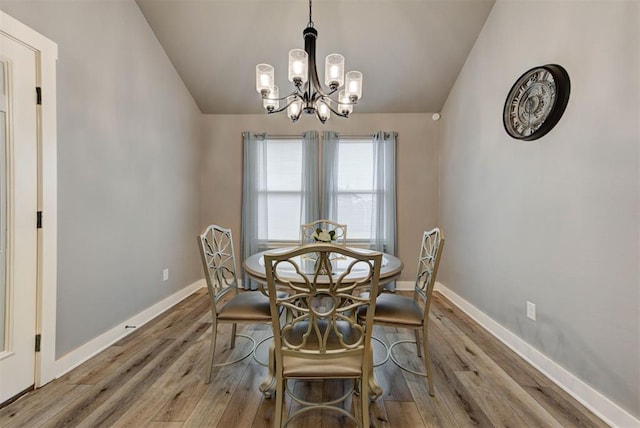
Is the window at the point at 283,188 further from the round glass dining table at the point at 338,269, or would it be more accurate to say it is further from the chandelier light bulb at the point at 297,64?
the chandelier light bulb at the point at 297,64

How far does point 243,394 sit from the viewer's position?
170 centimetres

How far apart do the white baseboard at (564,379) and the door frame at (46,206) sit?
3.25 metres

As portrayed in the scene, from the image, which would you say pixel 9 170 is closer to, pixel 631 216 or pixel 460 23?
pixel 631 216

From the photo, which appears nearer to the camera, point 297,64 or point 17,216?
point 17,216

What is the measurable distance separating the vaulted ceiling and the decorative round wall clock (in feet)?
3.57

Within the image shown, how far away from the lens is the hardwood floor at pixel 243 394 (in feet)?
4.88

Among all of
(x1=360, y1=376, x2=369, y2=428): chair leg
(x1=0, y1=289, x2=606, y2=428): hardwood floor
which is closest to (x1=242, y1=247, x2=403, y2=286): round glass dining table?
(x1=360, y1=376, x2=369, y2=428): chair leg

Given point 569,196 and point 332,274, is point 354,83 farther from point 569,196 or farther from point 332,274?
point 569,196

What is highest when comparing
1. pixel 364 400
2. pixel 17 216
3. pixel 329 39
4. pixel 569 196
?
pixel 329 39

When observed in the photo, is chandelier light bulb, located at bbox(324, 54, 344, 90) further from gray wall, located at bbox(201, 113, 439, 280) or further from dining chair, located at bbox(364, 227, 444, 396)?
gray wall, located at bbox(201, 113, 439, 280)

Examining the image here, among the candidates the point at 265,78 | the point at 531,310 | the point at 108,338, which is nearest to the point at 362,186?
the point at 265,78

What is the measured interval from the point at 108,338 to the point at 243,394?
53.3 inches

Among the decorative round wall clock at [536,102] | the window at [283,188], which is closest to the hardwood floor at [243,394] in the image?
the decorative round wall clock at [536,102]

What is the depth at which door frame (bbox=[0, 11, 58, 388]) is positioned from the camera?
1734 mm
